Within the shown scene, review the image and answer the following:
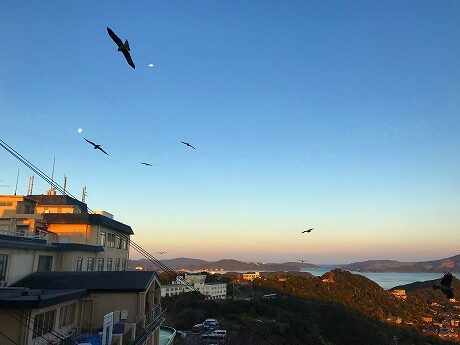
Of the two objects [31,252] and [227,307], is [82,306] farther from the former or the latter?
[227,307]

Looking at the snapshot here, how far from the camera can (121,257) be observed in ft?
125

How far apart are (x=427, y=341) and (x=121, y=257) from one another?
292 feet

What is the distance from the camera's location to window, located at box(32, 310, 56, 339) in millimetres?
15714

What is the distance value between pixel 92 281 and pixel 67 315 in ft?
7.19

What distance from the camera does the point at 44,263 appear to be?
2544 cm

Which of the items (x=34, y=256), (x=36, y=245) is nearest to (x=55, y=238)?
(x=34, y=256)

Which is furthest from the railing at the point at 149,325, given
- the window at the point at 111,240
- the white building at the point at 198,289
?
the white building at the point at 198,289

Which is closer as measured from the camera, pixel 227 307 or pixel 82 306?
pixel 82 306

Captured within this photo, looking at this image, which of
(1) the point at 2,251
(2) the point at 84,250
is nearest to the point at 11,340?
(1) the point at 2,251

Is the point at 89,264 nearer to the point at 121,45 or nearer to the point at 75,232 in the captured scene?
the point at 75,232

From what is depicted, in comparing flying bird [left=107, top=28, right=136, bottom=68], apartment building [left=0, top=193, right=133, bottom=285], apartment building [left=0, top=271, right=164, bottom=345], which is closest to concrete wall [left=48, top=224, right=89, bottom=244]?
apartment building [left=0, top=193, right=133, bottom=285]

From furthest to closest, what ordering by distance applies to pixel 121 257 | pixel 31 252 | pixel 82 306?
pixel 121 257, pixel 31 252, pixel 82 306

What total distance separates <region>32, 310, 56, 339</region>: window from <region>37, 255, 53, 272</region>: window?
8.76 meters

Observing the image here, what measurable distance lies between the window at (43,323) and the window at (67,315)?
3.20 feet
